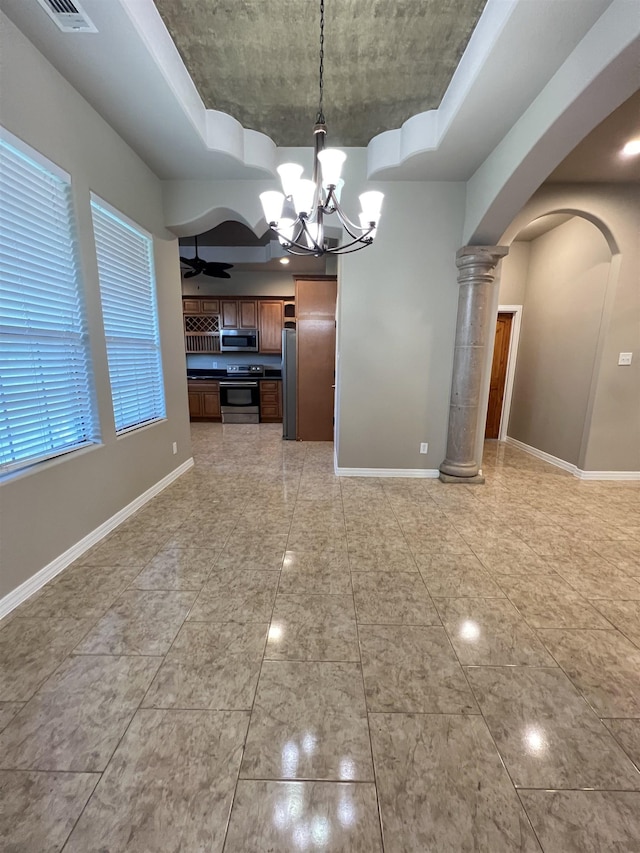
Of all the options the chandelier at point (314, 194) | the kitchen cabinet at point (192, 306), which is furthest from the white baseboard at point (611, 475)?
the kitchen cabinet at point (192, 306)

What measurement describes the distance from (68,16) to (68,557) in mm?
2830

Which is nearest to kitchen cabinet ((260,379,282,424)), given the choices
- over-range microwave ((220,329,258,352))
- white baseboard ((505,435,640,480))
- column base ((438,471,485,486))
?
over-range microwave ((220,329,258,352))

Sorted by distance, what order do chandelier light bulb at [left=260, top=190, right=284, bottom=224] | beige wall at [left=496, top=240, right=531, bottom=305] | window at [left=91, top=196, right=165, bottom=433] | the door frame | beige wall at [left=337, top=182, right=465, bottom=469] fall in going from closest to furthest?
1. chandelier light bulb at [left=260, top=190, right=284, bottom=224]
2. window at [left=91, top=196, right=165, bottom=433]
3. beige wall at [left=337, top=182, right=465, bottom=469]
4. beige wall at [left=496, top=240, right=531, bottom=305]
5. the door frame

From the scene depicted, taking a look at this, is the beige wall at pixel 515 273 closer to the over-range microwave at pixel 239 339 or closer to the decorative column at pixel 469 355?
the decorative column at pixel 469 355

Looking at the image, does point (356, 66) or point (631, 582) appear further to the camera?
point (356, 66)

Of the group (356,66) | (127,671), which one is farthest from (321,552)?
(356,66)

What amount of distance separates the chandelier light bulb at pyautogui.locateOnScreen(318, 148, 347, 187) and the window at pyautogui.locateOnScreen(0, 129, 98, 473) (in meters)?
1.57

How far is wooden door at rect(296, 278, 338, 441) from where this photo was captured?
4.69 m

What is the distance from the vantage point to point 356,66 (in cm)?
213

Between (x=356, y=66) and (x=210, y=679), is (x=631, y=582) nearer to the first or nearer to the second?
(x=210, y=679)

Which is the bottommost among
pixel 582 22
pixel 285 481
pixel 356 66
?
pixel 285 481

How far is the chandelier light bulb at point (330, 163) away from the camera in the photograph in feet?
5.77

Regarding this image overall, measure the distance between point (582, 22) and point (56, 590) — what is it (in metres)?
3.91

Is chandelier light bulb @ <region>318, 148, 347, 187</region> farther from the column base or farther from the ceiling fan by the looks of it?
the ceiling fan
